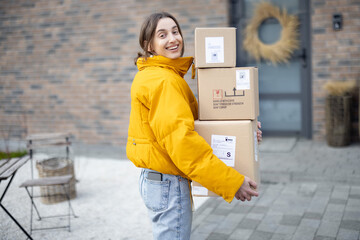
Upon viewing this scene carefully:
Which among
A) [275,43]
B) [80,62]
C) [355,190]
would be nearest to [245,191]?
[355,190]

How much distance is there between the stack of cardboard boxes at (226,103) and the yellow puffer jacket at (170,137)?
16cm

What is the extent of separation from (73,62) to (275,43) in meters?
3.66

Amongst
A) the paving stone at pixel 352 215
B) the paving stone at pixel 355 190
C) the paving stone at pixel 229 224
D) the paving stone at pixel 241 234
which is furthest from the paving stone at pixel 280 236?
the paving stone at pixel 355 190

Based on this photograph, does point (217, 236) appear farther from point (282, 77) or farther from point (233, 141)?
point (282, 77)

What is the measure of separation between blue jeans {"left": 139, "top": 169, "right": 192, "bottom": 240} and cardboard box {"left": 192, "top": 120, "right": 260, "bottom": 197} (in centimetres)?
25

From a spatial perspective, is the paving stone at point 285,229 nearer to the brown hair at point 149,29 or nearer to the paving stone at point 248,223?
the paving stone at point 248,223

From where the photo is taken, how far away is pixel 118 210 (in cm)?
436

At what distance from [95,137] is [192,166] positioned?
235 inches

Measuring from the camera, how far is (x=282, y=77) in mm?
6805

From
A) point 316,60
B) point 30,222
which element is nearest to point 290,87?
point 316,60

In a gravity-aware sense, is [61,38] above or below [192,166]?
above

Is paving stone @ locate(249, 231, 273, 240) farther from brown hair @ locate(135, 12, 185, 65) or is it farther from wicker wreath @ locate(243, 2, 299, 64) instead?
wicker wreath @ locate(243, 2, 299, 64)

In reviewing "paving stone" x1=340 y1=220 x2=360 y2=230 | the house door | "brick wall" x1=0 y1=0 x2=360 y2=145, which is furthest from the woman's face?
the house door

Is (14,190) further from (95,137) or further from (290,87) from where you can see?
(290,87)
